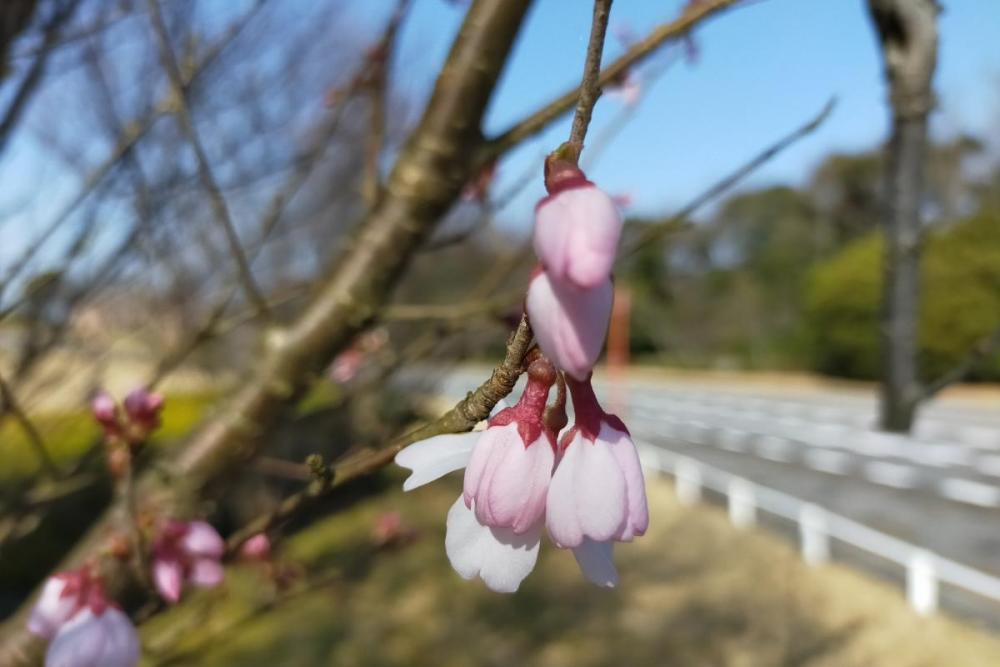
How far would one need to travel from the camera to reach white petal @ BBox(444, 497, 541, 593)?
0.52 meters

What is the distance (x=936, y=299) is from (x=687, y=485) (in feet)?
28.3

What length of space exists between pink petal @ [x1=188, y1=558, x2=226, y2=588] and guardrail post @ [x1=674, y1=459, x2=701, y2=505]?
7362 millimetres

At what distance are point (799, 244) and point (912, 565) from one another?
16874mm

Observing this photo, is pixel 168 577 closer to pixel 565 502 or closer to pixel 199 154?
pixel 199 154

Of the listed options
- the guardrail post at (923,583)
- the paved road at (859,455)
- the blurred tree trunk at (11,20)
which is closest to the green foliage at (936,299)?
the paved road at (859,455)

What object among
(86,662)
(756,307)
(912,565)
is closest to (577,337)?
(86,662)

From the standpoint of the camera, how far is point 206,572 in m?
0.99

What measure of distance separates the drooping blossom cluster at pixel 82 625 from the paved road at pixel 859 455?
492cm

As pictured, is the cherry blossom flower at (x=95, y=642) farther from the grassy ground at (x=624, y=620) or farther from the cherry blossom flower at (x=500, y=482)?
the grassy ground at (x=624, y=620)

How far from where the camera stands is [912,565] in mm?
4957

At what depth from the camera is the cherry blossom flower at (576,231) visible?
404mm

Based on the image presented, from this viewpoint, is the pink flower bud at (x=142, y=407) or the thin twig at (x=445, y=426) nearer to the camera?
the thin twig at (x=445, y=426)

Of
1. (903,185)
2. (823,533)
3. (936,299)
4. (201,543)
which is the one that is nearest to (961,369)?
(903,185)

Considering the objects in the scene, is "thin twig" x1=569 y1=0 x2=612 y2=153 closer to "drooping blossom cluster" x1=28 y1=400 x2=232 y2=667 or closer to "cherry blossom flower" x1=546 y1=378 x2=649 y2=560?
"cherry blossom flower" x1=546 y1=378 x2=649 y2=560
